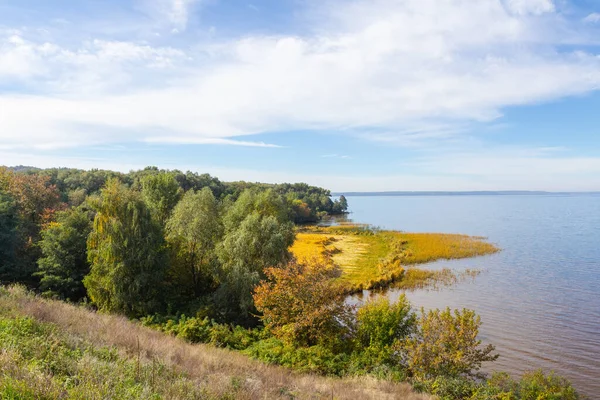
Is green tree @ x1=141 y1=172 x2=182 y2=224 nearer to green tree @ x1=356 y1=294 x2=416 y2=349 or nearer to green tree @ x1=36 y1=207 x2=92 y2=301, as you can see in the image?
green tree @ x1=36 y1=207 x2=92 y2=301

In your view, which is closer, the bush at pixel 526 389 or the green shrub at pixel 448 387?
the bush at pixel 526 389

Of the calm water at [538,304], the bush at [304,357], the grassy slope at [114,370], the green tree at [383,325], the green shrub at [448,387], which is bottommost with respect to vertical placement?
the calm water at [538,304]

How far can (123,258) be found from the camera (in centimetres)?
2356

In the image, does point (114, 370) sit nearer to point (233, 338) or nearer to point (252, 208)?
point (233, 338)

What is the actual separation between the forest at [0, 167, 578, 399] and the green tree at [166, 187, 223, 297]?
80 mm

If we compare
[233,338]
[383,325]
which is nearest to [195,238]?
[233,338]

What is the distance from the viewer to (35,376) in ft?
21.4

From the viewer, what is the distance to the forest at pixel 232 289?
50.1 ft

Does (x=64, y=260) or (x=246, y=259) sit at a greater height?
(x=246, y=259)

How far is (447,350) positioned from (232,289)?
13.8 meters

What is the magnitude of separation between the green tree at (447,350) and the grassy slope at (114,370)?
188cm

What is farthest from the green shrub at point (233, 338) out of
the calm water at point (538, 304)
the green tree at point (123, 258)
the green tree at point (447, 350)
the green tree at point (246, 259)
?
the calm water at point (538, 304)

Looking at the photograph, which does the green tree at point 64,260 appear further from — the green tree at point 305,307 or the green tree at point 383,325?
the green tree at point 383,325

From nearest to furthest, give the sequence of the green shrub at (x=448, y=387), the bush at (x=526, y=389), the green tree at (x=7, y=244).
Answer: the bush at (x=526, y=389) < the green shrub at (x=448, y=387) < the green tree at (x=7, y=244)
